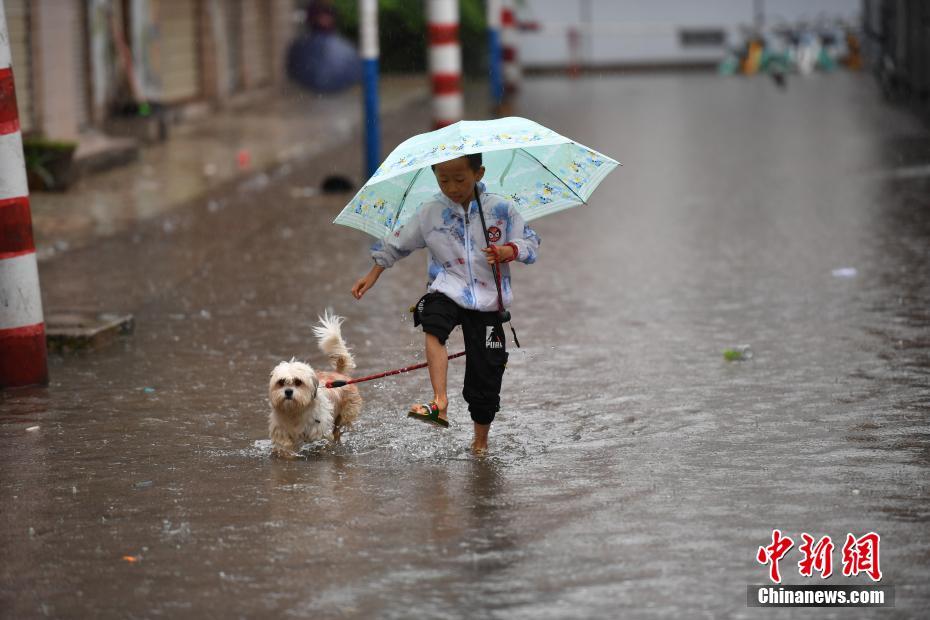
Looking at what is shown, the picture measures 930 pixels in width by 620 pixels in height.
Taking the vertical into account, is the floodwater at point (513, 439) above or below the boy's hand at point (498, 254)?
below

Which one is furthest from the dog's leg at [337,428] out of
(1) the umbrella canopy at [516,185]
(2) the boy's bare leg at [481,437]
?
(1) the umbrella canopy at [516,185]

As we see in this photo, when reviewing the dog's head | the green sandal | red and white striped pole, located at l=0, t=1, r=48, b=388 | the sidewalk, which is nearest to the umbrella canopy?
the dog's head

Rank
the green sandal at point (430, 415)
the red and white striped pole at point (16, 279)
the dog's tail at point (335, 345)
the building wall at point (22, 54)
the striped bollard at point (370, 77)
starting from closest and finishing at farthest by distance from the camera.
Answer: the green sandal at point (430, 415) < the dog's tail at point (335, 345) < the red and white striped pole at point (16, 279) < the striped bollard at point (370, 77) < the building wall at point (22, 54)

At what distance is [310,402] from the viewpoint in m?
6.27

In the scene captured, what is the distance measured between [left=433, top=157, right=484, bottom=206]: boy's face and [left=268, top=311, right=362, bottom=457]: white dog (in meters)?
0.81

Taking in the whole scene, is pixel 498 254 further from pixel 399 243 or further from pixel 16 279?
pixel 16 279

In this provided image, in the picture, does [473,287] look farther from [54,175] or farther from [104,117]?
[104,117]

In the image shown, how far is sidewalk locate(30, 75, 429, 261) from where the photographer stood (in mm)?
13914

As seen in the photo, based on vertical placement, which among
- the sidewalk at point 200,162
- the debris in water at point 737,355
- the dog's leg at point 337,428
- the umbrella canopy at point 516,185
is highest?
the umbrella canopy at point 516,185

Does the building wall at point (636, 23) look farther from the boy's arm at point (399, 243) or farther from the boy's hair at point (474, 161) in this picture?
the boy's hair at point (474, 161)

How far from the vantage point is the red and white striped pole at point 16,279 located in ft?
25.5

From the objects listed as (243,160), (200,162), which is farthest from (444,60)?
(200,162)

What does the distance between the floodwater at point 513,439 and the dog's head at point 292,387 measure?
266 millimetres

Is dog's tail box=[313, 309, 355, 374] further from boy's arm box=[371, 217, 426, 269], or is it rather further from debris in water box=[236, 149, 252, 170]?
debris in water box=[236, 149, 252, 170]
